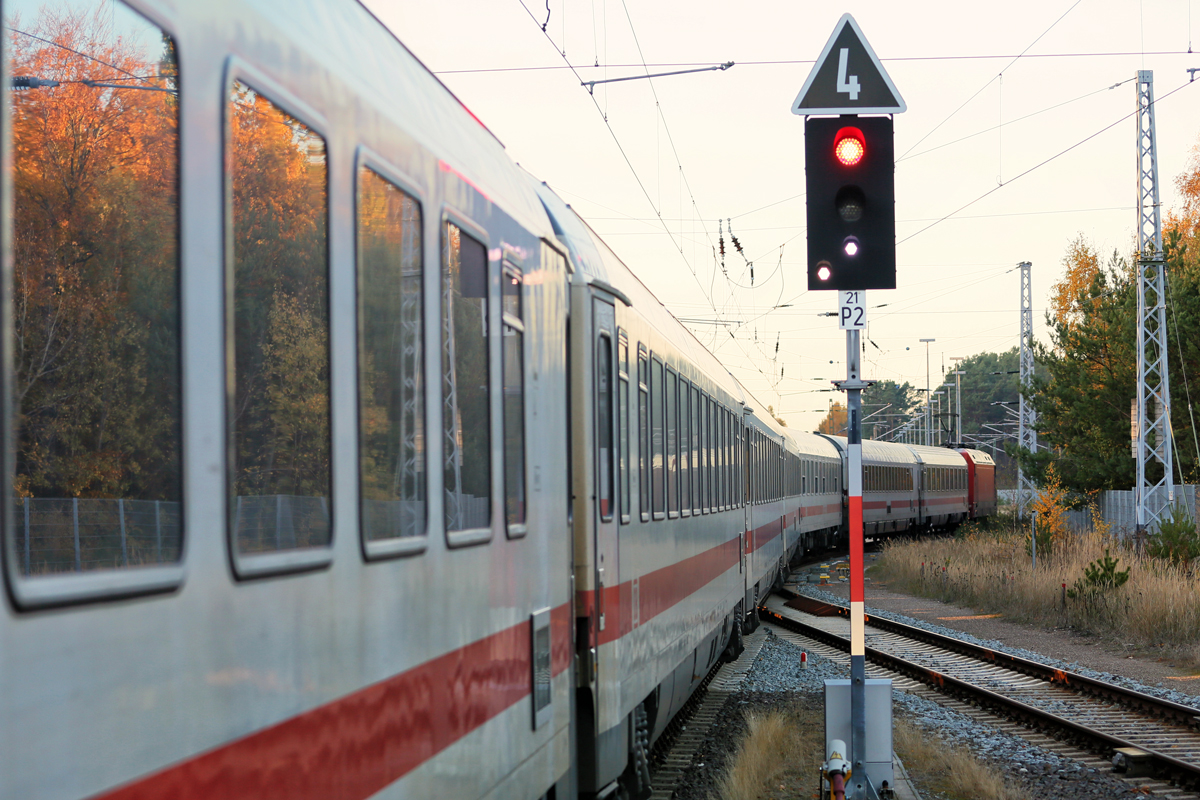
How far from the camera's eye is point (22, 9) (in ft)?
9.07

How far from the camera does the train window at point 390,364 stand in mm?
3303

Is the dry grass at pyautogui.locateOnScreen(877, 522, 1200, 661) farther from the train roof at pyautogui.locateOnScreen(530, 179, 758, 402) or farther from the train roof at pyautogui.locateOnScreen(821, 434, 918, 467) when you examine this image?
the train roof at pyautogui.locateOnScreen(530, 179, 758, 402)

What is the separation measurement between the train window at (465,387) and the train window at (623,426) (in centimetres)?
278

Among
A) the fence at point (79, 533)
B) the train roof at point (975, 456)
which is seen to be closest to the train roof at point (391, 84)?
the fence at point (79, 533)

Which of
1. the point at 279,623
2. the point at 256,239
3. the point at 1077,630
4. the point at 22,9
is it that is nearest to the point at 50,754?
the point at 279,623

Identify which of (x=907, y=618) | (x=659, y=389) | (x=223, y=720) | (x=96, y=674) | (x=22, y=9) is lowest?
(x=907, y=618)

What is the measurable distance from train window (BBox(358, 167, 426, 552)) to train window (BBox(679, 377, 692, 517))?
6488 millimetres

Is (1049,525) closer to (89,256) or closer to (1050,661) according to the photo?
(1050,661)

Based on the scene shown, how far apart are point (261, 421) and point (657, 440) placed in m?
6.14

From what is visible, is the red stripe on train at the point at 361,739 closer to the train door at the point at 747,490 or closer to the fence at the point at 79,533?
the fence at the point at 79,533

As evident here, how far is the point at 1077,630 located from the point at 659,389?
13320 millimetres

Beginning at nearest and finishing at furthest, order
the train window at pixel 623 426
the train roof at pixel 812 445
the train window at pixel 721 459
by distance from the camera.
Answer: the train window at pixel 623 426 → the train window at pixel 721 459 → the train roof at pixel 812 445

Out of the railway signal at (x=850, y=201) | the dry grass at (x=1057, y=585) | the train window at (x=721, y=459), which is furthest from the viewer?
the dry grass at (x=1057, y=585)

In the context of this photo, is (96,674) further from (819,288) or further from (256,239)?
(819,288)
